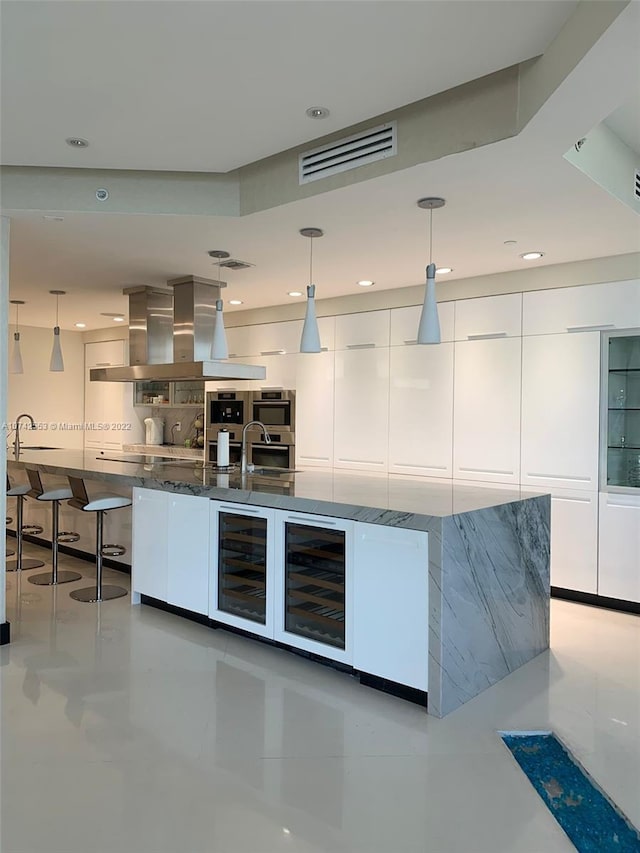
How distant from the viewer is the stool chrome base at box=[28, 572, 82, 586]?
15.3ft

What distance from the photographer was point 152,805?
6.57 ft

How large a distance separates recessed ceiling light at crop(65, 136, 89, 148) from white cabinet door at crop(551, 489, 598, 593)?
3.69m

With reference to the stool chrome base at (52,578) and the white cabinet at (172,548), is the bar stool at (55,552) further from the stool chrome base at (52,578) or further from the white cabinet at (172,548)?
the white cabinet at (172,548)

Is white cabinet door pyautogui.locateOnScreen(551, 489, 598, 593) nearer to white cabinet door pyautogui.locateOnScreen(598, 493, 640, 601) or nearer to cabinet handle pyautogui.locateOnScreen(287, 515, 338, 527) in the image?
white cabinet door pyautogui.locateOnScreen(598, 493, 640, 601)

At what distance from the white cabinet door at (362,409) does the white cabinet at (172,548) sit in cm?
218

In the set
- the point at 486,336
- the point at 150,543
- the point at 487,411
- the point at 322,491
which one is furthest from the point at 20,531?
the point at 486,336

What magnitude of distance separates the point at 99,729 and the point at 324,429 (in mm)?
3745

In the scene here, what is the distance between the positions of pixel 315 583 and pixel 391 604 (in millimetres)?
501

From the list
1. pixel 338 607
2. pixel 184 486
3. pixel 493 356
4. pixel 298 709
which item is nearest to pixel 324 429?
pixel 493 356

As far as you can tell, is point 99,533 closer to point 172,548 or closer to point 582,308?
point 172,548

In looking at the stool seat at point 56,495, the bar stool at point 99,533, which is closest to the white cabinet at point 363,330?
the bar stool at point 99,533

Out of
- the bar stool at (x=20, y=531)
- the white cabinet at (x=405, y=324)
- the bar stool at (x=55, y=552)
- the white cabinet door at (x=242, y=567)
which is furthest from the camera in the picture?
the white cabinet at (x=405, y=324)

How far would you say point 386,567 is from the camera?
2787mm

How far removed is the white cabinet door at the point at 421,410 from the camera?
16.6 ft
